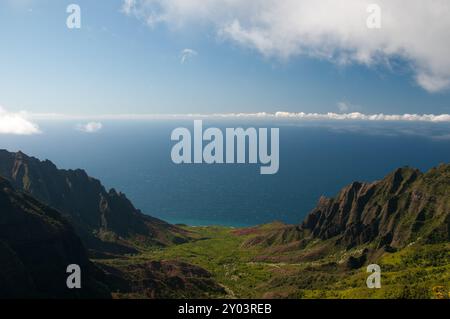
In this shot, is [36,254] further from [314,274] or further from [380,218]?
[380,218]

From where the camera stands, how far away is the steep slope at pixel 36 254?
73125 millimetres

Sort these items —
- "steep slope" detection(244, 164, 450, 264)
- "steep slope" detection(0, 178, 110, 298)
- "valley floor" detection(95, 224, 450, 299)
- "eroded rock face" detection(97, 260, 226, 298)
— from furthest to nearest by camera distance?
"steep slope" detection(244, 164, 450, 264), "eroded rock face" detection(97, 260, 226, 298), "valley floor" detection(95, 224, 450, 299), "steep slope" detection(0, 178, 110, 298)

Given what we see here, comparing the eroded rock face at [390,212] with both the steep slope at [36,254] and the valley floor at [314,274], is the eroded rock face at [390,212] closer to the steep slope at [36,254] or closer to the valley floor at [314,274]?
the valley floor at [314,274]

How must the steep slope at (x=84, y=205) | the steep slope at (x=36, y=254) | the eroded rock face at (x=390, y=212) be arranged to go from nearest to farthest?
the steep slope at (x=36, y=254) < the eroded rock face at (x=390, y=212) < the steep slope at (x=84, y=205)

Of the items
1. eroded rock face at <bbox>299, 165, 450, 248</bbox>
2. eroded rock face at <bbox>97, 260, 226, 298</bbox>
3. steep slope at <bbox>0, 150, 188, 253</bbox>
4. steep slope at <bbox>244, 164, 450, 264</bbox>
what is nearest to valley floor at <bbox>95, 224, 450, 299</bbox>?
eroded rock face at <bbox>97, 260, 226, 298</bbox>

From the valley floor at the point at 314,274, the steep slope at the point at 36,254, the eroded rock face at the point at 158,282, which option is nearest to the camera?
the steep slope at the point at 36,254

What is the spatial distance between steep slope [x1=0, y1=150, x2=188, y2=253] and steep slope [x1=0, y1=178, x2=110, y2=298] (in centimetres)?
7508

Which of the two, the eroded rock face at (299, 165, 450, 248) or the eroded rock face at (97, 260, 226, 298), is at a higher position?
the eroded rock face at (299, 165, 450, 248)

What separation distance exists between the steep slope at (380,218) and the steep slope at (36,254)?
79995mm

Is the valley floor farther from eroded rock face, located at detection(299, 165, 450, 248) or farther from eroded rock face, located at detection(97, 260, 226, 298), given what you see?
eroded rock face, located at detection(299, 165, 450, 248)

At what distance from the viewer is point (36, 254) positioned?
279 feet

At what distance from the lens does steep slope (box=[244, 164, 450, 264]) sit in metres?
131

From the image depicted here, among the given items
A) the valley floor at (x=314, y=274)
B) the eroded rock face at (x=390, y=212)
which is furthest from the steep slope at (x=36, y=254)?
the eroded rock face at (x=390, y=212)
